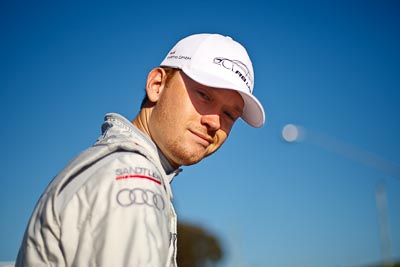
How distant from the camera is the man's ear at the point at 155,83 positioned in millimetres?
3386

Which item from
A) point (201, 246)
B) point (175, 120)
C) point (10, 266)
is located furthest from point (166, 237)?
point (201, 246)

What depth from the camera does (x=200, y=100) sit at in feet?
10.4

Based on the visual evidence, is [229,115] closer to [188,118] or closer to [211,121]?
[211,121]

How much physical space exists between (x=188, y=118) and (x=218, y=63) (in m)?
0.40

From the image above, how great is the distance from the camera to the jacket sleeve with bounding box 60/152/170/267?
6.59 ft

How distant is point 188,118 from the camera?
313 centimetres

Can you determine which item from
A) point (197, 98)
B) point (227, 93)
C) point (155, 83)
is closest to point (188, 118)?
point (197, 98)

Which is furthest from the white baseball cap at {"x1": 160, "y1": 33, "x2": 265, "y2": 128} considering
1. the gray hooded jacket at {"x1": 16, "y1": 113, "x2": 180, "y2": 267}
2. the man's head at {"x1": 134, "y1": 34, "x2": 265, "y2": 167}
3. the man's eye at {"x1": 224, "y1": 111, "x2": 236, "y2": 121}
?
the gray hooded jacket at {"x1": 16, "y1": 113, "x2": 180, "y2": 267}

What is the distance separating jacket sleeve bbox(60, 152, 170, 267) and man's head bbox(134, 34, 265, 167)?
2.96 feet

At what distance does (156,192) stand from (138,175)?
100 mm

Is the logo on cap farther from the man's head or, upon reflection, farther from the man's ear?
the man's ear

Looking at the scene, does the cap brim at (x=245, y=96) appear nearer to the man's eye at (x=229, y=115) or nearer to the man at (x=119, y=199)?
the man at (x=119, y=199)

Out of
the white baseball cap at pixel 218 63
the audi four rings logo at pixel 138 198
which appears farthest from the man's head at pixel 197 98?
the audi four rings logo at pixel 138 198

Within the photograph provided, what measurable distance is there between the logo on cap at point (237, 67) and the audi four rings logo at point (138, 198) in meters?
1.31
